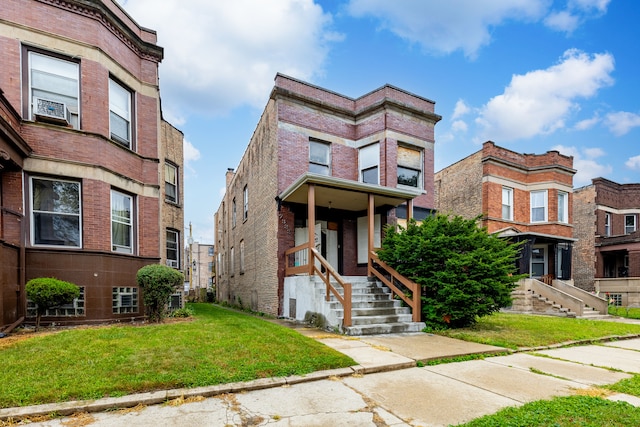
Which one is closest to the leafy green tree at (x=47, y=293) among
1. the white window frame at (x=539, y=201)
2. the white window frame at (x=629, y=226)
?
the white window frame at (x=539, y=201)

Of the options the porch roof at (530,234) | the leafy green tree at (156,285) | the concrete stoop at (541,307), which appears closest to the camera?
the leafy green tree at (156,285)

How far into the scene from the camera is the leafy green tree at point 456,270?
328 inches

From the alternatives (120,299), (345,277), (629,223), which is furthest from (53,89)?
(629,223)

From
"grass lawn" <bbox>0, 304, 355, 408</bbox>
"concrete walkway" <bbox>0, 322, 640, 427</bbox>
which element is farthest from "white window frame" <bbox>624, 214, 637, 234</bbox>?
"grass lawn" <bbox>0, 304, 355, 408</bbox>

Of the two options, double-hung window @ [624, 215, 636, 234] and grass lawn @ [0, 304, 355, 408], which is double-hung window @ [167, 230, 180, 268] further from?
double-hung window @ [624, 215, 636, 234]

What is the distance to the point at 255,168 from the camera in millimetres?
14422

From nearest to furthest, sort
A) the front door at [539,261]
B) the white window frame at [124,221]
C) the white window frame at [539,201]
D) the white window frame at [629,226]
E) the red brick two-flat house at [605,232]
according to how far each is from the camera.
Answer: the white window frame at [124,221] < the front door at [539,261] < the white window frame at [539,201] < the red brick two-flat house at [605,232] < the white window frame at [629,226]

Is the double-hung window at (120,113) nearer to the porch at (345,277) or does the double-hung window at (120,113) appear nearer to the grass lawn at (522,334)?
the porch at (345,277)

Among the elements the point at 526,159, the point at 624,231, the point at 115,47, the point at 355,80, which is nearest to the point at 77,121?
the point at 115,47

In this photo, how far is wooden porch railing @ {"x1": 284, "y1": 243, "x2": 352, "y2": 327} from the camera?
7914mm

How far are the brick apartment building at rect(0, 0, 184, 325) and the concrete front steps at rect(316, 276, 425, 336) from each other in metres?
5.64

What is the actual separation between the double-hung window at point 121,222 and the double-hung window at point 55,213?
83 centimetres

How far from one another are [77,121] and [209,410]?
341 inches

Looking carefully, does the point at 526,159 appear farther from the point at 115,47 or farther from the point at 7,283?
the point at 7,283
